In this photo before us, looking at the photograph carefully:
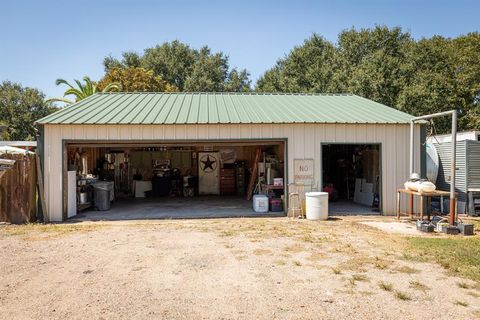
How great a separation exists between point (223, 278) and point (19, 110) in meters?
37.2

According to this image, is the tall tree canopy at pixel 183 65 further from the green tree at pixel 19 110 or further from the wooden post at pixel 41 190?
the wooden post at pixel 41 190

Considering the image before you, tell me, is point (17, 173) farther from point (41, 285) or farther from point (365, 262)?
point (365, 262)

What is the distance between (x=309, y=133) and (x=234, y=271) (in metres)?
6.82

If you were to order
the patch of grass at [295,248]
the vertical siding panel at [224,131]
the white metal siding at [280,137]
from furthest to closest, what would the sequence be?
the vertical siding panel at [224,131]
the white metal siding at [280,137]
the patch of grass at [295,248]

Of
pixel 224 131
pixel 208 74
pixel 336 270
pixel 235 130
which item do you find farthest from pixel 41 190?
pixel 208 74

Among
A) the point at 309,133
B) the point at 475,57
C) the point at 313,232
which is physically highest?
the point at 475,57

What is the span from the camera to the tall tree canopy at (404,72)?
23.5m

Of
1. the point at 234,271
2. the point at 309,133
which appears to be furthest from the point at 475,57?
the point at 234,271

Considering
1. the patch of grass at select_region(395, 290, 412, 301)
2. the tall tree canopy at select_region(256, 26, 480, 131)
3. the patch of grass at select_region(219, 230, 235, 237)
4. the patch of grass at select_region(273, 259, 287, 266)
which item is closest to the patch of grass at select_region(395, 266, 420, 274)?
the patch of grass at select_region(395, 290, 412, 301)

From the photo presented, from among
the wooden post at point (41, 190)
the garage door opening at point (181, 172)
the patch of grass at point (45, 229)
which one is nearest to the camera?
the patch of grass at point (45, 229)

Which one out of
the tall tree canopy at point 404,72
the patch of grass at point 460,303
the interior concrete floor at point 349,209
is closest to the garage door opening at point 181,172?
the interior concrete floor at point 349,209

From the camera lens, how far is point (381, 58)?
2522cm

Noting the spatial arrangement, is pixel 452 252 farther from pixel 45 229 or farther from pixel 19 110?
pixel 19 110

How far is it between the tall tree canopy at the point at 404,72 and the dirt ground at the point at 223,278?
16.7 meters
